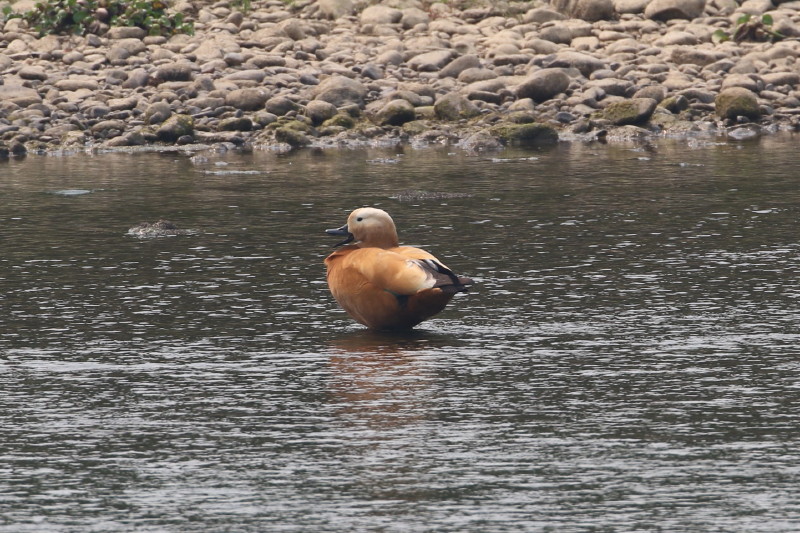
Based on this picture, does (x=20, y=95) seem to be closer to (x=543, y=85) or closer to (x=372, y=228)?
(x=543, y=85)

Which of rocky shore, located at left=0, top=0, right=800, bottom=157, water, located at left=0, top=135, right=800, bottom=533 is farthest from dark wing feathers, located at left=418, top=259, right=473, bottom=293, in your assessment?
rocky shore, located at left=0, top=0, right=800, bottom=157

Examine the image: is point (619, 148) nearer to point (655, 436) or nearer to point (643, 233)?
point (643, 233)

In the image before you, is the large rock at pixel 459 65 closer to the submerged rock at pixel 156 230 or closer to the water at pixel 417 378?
the water at pixel 417 378

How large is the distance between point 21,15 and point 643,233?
1032 inches

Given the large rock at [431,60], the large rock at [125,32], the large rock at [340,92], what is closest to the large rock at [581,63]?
the large rock at [431,60]

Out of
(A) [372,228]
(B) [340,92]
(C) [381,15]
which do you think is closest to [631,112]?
(B) [340,92]

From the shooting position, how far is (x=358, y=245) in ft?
39.5

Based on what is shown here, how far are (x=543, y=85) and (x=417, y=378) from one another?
24.4 metres

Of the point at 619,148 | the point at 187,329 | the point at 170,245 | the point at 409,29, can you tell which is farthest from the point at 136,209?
the point at 409,29

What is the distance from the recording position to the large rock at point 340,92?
33.3 m

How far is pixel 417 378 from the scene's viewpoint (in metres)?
10.1

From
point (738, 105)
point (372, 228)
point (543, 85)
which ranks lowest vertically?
point (372, 228)

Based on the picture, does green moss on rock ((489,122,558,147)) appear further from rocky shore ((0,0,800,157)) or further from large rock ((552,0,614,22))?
large rock ((552,0,614,22))

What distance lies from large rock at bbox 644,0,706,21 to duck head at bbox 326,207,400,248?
2937 centimetres
